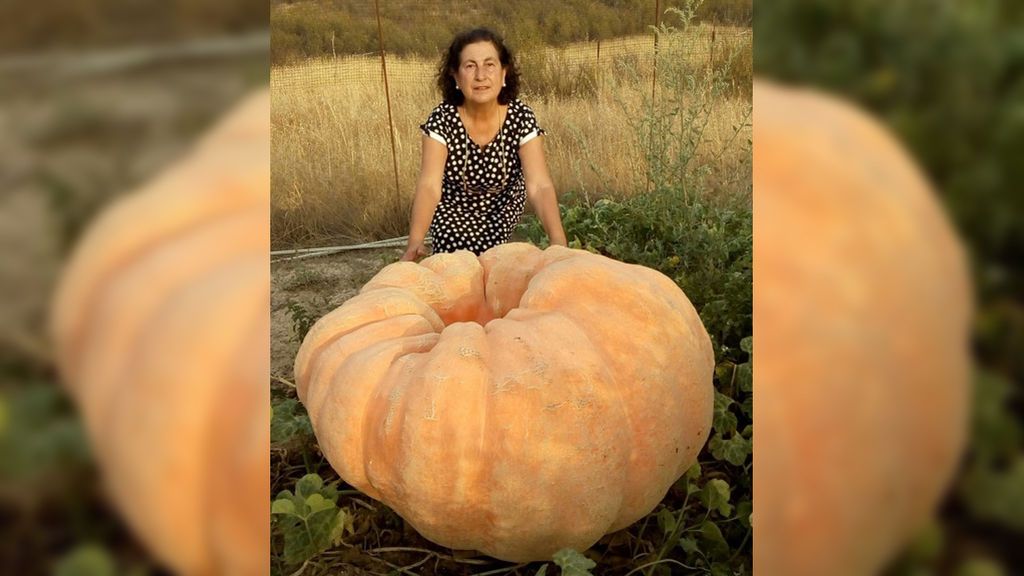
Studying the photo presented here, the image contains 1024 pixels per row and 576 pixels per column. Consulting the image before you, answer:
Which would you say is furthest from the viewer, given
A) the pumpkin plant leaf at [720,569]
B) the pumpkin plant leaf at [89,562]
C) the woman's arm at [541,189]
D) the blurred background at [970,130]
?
the woman's arm at [541,189]

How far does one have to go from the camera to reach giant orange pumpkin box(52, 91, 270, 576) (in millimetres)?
731

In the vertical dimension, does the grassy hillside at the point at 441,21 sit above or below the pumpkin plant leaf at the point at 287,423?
above

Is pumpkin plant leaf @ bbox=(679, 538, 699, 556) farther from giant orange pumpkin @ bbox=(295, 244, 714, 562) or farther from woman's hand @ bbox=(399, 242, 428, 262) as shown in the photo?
woman's hand @ bbox=(399, 242, 428, 262)

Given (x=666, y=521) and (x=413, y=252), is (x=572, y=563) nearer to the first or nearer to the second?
(x=666, y=521)

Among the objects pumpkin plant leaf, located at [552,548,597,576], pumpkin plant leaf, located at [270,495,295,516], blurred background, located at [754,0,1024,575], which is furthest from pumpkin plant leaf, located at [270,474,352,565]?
blurred background, located at [754,0,1024,575]

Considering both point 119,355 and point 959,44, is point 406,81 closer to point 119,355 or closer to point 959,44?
point 119,355

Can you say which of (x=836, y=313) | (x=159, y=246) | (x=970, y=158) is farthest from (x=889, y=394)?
(x=159, y=246)

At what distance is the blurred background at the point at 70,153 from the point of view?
688mm

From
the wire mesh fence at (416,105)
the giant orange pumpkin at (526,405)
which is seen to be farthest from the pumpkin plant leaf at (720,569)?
the wire mesh fence at (416,105)

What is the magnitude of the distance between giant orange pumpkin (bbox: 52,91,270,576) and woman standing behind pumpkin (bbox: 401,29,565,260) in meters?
0.90

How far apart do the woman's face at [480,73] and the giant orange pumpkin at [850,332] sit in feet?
3.19

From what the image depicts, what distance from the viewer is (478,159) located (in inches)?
70.9

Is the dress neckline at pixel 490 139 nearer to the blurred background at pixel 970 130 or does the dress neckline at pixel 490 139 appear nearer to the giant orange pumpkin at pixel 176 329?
the giant orange pumpkin at pixel 176 329

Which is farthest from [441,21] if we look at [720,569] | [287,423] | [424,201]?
[720,569]
